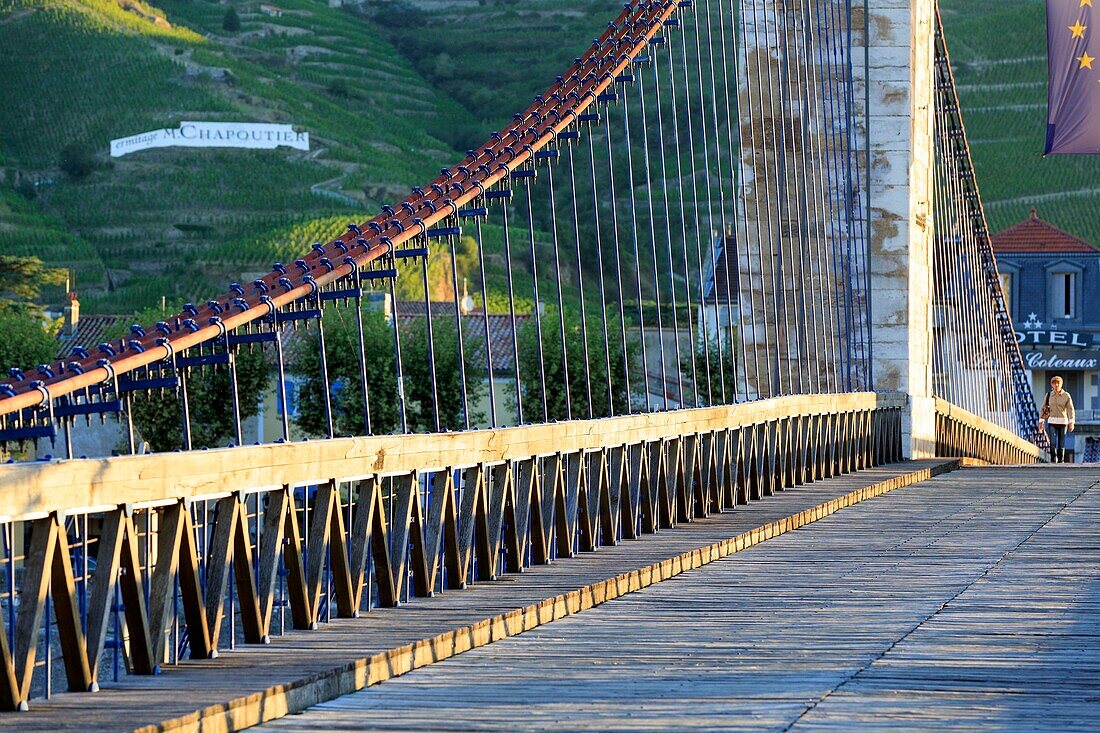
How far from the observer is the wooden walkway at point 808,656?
4.93 metres

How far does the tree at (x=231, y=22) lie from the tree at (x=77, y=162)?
27.3 m

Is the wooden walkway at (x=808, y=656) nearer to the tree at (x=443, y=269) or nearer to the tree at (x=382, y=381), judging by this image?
the tree at (x=382, y=381)

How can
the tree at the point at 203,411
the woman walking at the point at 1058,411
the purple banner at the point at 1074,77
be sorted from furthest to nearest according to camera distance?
the tree at the point at 203,411 → the woman walking at the point at 1058,411 → the purple banner at the point at 1074,77

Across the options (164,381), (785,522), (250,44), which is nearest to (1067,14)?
(785,522)

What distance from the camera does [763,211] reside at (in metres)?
16.8

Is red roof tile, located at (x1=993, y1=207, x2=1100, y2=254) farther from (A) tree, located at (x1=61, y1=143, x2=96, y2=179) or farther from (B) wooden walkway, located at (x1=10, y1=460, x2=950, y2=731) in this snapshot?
(A) tree, located at (x1=61, y1=143, x2=96, y2=179)

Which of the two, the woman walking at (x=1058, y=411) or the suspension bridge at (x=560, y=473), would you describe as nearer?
the suspension bridge at (x=560, y=473)

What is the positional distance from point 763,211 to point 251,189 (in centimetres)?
7866

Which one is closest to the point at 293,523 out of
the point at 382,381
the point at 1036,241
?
the point at 382,381

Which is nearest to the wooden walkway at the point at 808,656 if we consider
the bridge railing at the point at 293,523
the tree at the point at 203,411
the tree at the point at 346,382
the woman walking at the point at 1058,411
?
the bridge railing at the point at 293,523

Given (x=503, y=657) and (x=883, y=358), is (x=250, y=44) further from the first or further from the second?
(x=503, y=657)

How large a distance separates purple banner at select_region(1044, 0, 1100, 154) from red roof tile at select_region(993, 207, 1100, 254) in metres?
33.8

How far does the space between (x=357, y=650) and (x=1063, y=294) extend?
50.7 metres

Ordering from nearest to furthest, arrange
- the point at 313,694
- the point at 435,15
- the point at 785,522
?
the point at 313,694 < the point at 785,522 < the point at 435,15
